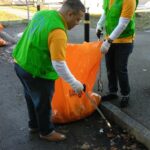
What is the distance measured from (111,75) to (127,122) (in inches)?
34.3

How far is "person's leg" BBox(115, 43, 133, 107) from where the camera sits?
15.5 ft

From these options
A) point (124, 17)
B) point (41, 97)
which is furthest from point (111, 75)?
point (41, 97)

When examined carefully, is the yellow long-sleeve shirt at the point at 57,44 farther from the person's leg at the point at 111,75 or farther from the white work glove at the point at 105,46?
the person's leg at the point at 111,75

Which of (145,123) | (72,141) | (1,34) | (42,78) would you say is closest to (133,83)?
(145,123)

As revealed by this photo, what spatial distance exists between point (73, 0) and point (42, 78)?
882 mm

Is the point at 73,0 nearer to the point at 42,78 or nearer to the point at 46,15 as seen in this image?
the point at 46,15

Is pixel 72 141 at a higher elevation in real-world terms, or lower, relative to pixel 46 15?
lower

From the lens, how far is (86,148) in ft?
13.8

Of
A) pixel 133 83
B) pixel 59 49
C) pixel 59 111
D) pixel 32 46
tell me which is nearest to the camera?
pixel 59 49

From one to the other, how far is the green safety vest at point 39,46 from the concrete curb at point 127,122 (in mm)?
1121

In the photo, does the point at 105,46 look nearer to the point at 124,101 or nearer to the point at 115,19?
the point at 115,19

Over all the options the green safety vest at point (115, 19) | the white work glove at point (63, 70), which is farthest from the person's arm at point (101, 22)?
the white work glove at point (63, 70)

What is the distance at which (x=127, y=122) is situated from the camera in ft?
14.8

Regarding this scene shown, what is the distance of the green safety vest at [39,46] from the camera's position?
3596 millimetres
